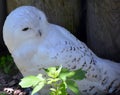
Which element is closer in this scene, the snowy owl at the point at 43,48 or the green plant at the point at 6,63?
the snowy owl at the point at 43,48

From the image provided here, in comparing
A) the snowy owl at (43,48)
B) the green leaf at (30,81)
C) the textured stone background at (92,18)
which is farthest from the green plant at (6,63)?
the green leaf at (30,81)

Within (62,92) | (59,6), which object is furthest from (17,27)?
(62,92)

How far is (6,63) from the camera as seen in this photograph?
304 centimetres

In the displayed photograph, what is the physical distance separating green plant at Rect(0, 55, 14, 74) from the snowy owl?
22.9 inches

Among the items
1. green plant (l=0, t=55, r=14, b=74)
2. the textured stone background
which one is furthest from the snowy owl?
green plant (l=0, t=55, r=14, b=74)

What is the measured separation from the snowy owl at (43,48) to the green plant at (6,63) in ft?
1.91

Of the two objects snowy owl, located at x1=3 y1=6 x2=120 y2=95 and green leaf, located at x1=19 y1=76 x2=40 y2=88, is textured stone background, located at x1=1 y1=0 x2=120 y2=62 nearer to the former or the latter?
snowy owl, located at x1=3 y1=6 x2=120 y2=95

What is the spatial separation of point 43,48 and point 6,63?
78cm

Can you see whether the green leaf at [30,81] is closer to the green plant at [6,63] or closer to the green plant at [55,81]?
the green plant at [55,81]

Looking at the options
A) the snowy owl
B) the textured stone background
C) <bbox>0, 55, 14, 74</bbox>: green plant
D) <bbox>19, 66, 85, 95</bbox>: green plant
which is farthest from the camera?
<bbox>0, 55, 14, 74</bbox>: green plant

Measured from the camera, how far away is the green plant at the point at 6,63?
299 centimetres

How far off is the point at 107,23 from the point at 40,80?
1.18 metres

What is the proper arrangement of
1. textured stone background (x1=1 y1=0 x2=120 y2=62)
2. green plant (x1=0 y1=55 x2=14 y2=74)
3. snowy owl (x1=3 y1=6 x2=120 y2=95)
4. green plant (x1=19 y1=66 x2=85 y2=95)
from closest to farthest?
green plant (x1=19 y1=66 x2=85 y2=95) < snowy owl (x1=3 y1=6 x2=120 y2=95) < textured stone background (x1=1 y1=0 x2=120 y2=62) < green plant (x1=0 y1=55 x2=14 y2=74)

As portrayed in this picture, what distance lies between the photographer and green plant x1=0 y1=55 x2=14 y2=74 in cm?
299
